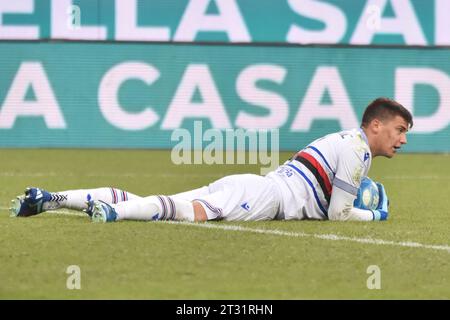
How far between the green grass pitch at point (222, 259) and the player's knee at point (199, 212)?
0.56 ft

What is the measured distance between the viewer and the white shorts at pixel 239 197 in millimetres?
8453

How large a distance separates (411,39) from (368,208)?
13.8m

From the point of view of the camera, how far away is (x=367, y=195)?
8.93 m

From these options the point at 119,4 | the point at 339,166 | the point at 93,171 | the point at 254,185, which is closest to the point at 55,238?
the point at 254,185

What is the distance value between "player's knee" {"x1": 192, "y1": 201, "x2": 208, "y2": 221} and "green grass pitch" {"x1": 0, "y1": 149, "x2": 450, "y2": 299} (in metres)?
0.17

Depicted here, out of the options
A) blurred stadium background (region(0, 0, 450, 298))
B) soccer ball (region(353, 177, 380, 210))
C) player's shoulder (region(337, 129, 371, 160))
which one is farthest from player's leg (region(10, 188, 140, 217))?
blurred stadium background (region(0, 0, 450, 298))

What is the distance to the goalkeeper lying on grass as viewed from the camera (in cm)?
838

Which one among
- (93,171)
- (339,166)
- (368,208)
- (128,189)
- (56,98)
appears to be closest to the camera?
(339,166)

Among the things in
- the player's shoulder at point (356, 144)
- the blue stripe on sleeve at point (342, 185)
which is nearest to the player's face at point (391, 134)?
the player's shoulder at point (356, 144)

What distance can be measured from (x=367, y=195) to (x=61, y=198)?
7.74ft

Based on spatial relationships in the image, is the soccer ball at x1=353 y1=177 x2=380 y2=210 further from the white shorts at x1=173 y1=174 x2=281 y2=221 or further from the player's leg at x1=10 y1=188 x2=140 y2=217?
the player's leg at x1=10 y1=188 x2=140 y2=217

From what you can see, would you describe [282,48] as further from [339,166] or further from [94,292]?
[94,292]

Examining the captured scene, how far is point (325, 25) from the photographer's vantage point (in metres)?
22.2

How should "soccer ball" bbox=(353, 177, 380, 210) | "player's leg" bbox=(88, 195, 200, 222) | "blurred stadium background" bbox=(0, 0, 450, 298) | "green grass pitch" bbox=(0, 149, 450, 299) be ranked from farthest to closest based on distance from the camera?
"blurred stadium background" bbox=(0, 0, 450, 298), "soccer ball" bbox=(353, 177, 380, 210), "player's leg" bbox=(88, 195, 200, 222), "green grass pitch" bbox=(0, 149, 450, 299)
